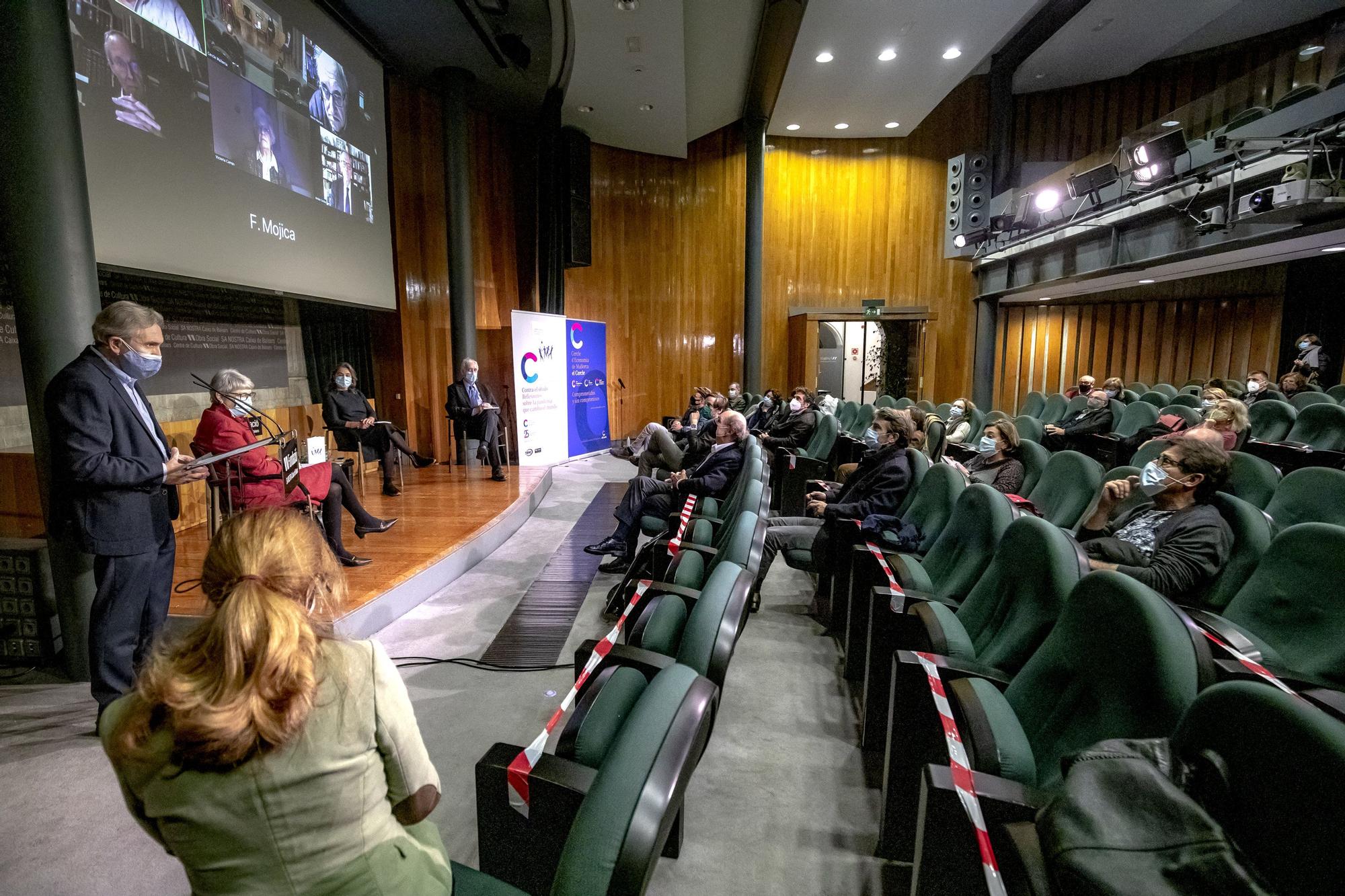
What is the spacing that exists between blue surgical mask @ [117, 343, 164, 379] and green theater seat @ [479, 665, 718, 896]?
2.08 metres

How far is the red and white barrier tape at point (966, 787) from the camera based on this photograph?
1.04 meters

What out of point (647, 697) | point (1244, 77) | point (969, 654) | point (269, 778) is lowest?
point (969, 654)

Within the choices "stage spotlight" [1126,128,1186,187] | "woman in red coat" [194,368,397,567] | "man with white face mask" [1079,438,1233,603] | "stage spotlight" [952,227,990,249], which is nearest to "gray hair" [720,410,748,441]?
"man with white face mask" [1079,438,1233,603]

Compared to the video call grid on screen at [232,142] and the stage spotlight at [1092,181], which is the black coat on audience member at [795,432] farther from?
the stage spotlight at [1092,181]

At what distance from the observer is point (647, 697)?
119cm

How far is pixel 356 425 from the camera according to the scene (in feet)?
18.3

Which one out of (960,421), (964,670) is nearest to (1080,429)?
(960,421)

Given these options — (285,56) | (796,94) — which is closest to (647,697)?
(285,56)

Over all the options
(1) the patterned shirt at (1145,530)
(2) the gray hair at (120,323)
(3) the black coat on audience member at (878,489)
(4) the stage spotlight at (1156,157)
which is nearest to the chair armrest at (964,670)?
(1) the patterned shirt at (1145,530)

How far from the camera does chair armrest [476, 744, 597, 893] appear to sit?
3.93ft

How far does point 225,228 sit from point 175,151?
0.52m

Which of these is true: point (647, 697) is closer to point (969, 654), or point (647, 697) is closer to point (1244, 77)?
point (969, 654)

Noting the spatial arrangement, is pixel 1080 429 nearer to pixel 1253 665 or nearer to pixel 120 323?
pixel 1253 665

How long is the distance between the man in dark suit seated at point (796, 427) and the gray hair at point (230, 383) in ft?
14.0
